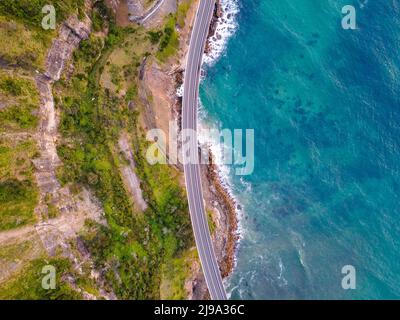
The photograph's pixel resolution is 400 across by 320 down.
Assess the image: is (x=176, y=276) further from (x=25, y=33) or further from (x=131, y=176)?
(x=25, y=33)

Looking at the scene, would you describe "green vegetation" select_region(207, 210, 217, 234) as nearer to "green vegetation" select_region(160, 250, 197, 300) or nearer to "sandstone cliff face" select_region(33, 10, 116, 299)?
"green vegetation" select_region(160, 250, 197, 300)

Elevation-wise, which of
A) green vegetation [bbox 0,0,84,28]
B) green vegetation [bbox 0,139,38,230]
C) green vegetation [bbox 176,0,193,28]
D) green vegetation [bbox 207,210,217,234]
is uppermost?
green vegetation [bbox 176,0,193,28]

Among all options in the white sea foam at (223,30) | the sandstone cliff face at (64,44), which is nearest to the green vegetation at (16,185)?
the sandstone cliff face at (64,44)

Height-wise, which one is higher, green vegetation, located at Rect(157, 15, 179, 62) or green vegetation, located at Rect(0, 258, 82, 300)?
green vegetation, located at Rect(157, 15, 179, 62)

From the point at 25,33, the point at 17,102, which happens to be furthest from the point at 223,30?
the point at 17,102

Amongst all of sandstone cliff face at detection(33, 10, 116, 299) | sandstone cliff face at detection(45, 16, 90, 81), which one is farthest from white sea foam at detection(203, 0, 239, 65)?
sandstone cliff face at detection(33, 10, 116, 299)

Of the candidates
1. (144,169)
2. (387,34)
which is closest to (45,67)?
(144,169)
